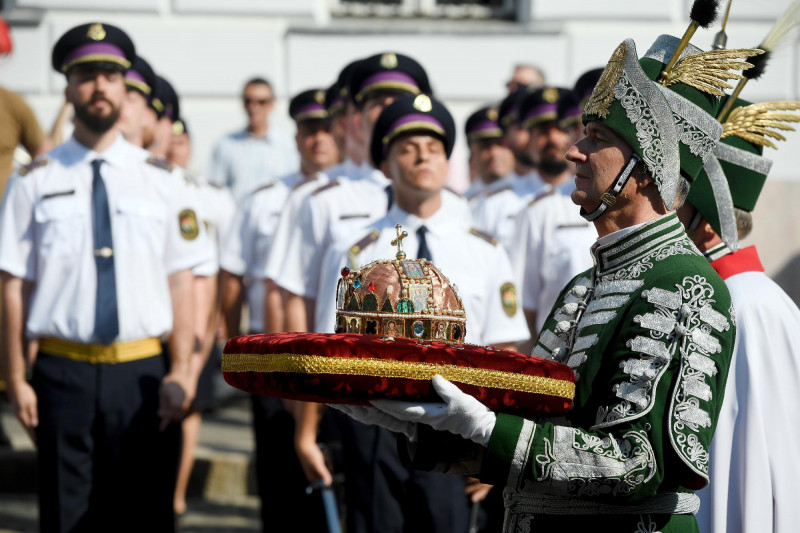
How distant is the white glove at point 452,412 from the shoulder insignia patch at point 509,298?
2652 millimetres

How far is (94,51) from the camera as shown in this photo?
6.52 metres

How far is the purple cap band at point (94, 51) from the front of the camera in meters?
6.52

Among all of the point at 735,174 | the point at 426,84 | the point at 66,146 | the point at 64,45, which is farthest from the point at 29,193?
the point at 735,174

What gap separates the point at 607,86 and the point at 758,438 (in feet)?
3.54

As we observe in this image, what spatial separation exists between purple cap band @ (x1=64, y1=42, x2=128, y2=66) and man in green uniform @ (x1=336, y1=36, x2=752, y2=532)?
11.4 feet

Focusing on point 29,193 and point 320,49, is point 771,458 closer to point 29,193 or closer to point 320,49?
point 29,193

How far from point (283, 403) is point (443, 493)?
1.80 m

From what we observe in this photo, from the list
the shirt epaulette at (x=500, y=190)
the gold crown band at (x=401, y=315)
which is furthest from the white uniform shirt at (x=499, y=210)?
the gold crown band at (x=401, y=315)

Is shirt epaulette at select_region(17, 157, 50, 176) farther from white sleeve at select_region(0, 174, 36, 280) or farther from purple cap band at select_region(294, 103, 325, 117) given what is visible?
purple cap band at select_region(294, 103, 325, 117)

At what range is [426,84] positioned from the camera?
7.37 meters

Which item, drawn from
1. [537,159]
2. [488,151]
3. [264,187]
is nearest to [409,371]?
[264,187]

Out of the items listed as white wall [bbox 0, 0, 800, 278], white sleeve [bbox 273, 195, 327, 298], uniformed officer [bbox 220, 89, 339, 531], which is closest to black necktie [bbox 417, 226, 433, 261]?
white sleeve [bbox 273, 195, 327, 298]

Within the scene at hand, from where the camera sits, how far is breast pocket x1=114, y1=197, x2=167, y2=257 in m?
6.29

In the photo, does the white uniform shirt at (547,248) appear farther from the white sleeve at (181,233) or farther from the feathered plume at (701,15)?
the feathered plume at (701,15)
